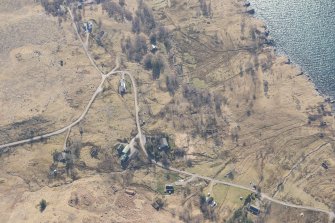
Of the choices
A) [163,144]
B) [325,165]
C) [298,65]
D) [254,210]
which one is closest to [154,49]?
[163,144]

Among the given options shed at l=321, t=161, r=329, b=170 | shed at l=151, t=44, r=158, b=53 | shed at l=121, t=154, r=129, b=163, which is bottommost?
shed at l=321, t=161, r=329, b=170

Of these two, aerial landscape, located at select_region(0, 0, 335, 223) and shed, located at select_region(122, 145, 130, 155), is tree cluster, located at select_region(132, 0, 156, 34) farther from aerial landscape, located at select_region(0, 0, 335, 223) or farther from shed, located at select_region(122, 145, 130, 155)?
shed, located at select_region(122, 145, 130, 155)

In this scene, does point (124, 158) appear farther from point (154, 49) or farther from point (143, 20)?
point (143, 20)

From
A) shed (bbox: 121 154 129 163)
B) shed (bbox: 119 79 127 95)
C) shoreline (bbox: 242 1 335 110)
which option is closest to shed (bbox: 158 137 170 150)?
shed (bbox: 121 154 129 163)

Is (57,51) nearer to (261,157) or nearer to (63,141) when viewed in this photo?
(63,141)

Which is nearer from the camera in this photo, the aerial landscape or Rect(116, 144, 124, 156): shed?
the aerial landscape

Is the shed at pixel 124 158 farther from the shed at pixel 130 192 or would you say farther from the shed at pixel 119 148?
the shed at pixel 130 192

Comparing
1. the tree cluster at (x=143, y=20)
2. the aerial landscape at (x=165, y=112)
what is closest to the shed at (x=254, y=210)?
the aerial landscape at (x=165, y=112)
